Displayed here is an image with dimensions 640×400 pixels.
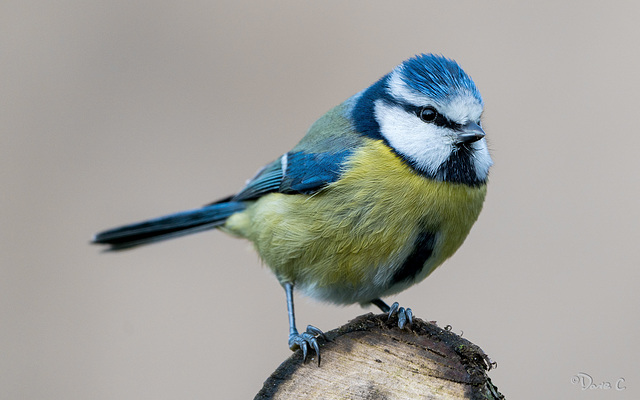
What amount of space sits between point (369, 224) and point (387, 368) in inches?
25.3

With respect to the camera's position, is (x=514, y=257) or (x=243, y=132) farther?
(x=243, y=132)

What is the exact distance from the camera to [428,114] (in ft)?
8.11

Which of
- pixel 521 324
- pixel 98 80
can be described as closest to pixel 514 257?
pixel 521 324

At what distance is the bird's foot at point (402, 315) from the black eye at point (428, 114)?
699 millimetres

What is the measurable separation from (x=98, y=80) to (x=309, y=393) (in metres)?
3.57

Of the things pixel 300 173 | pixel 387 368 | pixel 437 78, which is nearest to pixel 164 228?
pixel 300 173

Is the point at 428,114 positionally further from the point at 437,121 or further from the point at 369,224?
the point at 369,224


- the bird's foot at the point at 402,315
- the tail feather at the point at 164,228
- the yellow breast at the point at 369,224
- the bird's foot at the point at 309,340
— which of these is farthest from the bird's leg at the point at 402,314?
the tail feather at the point at 164,228

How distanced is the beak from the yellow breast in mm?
166

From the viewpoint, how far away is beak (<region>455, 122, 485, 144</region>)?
7.74ft

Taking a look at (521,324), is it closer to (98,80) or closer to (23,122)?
(98,80)

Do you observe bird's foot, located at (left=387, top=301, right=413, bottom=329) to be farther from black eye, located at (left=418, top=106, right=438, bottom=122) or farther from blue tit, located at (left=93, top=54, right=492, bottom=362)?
black eye, located at (left=418, top=106, right=438, bottom=122)

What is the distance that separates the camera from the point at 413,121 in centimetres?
251

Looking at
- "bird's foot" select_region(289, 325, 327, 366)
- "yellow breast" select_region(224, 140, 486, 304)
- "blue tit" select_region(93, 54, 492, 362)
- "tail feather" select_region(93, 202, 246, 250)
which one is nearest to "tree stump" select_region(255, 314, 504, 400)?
"bird's foot" select_region(289, 325, 327, 366)
